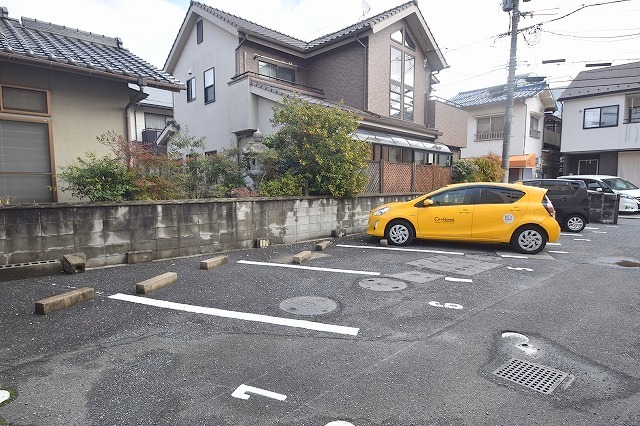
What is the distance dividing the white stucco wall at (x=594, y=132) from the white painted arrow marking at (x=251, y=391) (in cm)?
2762

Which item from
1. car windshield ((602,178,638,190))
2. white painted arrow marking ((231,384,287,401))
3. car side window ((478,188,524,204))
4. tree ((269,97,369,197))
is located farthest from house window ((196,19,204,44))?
car windshield ((602,178,638,190))

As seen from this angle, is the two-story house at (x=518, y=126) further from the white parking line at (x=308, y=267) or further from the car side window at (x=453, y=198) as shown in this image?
the white parking line at (x=308, y=267)

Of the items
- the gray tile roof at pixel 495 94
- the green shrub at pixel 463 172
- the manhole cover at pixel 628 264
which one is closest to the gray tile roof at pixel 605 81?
the gray tile roof at pixel 495 94

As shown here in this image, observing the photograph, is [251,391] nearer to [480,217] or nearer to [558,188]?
[480,217]

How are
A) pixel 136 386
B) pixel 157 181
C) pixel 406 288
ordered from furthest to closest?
1. pixel 157 181
2. pixel 406 288
3. pixel 136 386

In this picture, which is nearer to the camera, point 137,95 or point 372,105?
point 137,95

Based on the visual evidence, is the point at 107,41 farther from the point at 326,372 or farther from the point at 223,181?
the point at 326,372

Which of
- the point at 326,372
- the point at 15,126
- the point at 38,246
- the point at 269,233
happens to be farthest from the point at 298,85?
the point at 326,372

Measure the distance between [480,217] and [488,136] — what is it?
19.5 metres

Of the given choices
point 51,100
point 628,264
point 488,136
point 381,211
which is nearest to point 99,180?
point 51,100

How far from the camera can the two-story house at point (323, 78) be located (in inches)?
528

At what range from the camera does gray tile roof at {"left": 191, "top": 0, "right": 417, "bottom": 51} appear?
14.2m

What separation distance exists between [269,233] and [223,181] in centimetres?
176

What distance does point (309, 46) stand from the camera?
1631cm
